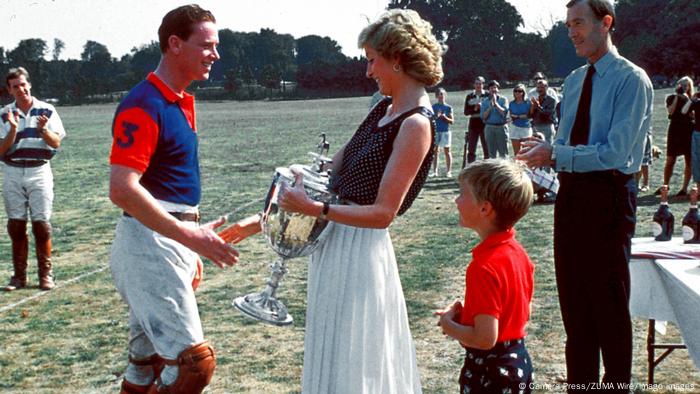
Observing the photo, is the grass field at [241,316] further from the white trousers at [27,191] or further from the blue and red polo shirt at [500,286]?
the blue and red polo shirt at [500,286]

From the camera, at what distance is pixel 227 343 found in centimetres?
657

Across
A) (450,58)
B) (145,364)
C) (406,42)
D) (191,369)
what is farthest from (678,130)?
(450,58)

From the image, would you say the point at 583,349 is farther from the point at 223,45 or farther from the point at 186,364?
the point at 223,45

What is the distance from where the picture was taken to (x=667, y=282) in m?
4.61

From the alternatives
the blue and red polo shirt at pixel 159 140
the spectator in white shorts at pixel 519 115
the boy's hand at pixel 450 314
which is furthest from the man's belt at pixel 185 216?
the spectator in white shorts at pixel 519 115

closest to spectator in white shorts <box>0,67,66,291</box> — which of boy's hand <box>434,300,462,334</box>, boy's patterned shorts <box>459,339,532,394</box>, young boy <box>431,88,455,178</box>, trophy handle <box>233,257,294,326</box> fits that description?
trophy handle <box>233,257,294,326</box>

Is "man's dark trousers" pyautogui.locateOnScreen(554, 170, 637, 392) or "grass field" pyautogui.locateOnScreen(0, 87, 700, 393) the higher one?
"man's dark trousers" pyautogui.locateOnScreen(554, 170, 637, 392)

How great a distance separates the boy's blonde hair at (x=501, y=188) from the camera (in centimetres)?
318

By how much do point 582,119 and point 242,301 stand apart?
205 cm

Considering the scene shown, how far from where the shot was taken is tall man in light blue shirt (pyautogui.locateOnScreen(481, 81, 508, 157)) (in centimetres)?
1723

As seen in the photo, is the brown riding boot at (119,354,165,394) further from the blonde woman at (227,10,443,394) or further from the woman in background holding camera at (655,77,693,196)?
the woman in background holding camera at (655,77,693,196)

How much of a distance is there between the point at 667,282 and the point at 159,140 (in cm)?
293

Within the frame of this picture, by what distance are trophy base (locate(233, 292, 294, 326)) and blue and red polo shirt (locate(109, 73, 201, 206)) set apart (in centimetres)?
62

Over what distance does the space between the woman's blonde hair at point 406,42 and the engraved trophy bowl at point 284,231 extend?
586 millimetres
